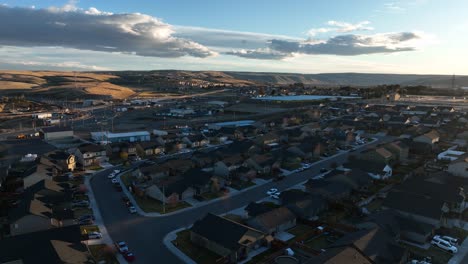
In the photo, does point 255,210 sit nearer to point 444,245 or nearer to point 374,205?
point 374,205

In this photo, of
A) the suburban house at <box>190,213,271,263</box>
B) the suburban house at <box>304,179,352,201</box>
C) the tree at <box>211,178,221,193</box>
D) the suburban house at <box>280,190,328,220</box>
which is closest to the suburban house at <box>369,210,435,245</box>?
the suburban house at <box>280,190,328,220</box>

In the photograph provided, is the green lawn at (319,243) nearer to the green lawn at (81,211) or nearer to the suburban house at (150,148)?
the green lawn at (81,211)

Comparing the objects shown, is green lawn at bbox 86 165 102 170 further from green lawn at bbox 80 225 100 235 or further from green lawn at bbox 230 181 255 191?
green lawn at bbox 230 181 255 191

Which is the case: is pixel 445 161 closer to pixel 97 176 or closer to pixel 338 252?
pixel 338 252

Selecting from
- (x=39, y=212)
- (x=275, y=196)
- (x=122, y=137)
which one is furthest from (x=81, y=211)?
(x=122, y=137)

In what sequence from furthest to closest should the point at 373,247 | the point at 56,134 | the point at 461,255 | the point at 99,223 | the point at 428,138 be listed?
1. the point at 56,134
2. the point at 428,138
3. the point at 99,223
4. the point at 461,255
5. the point at 373,247
